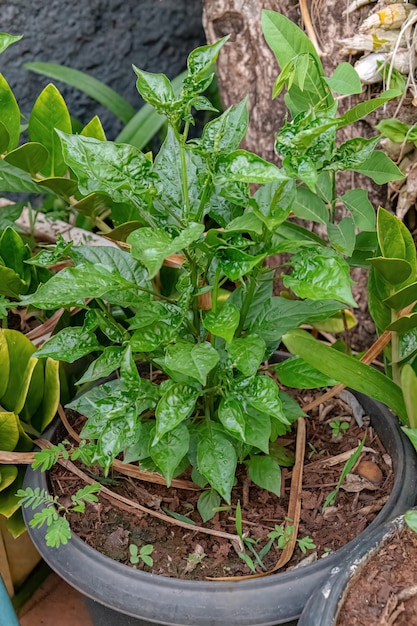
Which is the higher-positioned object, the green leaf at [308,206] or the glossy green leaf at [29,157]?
the glossy green leaf at [29,157]

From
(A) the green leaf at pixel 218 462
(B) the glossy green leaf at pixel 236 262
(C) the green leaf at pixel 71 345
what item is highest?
A: (B) the glossy green leaf at pixel 236 262

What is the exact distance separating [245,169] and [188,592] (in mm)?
466

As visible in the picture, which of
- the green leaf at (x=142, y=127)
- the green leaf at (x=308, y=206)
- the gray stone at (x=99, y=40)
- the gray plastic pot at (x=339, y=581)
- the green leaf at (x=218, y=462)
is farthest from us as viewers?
the gray stone at (x=99, y=40)

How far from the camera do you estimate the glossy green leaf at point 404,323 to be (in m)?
0.87

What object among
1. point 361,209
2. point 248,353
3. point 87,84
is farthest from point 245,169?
point 87,84

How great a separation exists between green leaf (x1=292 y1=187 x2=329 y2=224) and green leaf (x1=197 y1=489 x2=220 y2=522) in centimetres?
39

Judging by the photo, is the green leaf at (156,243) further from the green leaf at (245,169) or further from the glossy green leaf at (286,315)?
the glossy green leaf at (286,315)

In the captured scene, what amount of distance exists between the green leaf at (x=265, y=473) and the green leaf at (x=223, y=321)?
0.84 feet

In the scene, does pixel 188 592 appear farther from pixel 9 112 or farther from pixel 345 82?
pixel 9 112

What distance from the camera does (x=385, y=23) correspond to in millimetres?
986

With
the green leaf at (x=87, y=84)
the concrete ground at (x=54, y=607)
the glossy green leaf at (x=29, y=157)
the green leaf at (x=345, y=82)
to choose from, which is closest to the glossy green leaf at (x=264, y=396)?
the green leaf at (x=345, y=82)

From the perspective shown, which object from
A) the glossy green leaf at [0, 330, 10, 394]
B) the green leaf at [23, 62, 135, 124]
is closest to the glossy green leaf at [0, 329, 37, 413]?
the glossy green leaf at [0, 330, 10, 394]

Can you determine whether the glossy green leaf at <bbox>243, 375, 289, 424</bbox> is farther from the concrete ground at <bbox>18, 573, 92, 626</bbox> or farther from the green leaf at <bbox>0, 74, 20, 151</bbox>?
the concrete ground at <bbox>18, 573, 92, 626</bbox>

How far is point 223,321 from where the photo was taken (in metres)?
0.74
